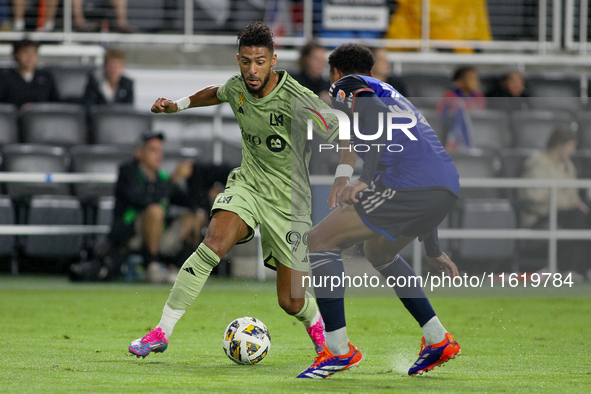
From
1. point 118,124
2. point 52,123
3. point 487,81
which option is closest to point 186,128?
point 118,124

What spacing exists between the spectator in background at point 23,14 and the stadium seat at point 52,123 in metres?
2.27

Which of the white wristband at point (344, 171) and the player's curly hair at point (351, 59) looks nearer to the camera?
the white wristband at point (344, 171)

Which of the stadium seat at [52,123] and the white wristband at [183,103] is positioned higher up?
the white wristband at [183,103]

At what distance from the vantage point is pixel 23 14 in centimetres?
1246

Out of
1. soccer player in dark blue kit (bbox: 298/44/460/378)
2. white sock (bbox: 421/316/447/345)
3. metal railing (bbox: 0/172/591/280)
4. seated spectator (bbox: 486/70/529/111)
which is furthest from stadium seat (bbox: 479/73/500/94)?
white sock (bbox: 421/316/447/345)

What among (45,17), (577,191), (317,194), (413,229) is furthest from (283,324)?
(45,17)

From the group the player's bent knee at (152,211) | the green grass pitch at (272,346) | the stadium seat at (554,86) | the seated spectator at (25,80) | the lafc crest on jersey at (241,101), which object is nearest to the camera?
the green grass pitch at (272,346)

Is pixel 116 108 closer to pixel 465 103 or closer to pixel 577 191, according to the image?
pixel 465 103

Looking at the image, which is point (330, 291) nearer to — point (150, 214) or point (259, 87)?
point (259, 87)

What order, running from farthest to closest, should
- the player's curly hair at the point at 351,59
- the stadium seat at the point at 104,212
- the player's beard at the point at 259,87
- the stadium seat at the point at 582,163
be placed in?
the stadium seat at the point at 104,212 → the stadium seat at the point at 582,163 → the player's beard at the point at 259,87 → the player's curly hair at the point at 351,59

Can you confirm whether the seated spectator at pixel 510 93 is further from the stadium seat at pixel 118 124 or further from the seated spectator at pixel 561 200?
the stadium seat at pixel 118 124

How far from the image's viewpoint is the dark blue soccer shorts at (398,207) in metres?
4.48

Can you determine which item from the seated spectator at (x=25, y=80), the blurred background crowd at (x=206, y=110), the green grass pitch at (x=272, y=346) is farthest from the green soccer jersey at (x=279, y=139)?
the seated spectator at (x=25, y=80)

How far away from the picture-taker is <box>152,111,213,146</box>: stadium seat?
1106 centimetres
